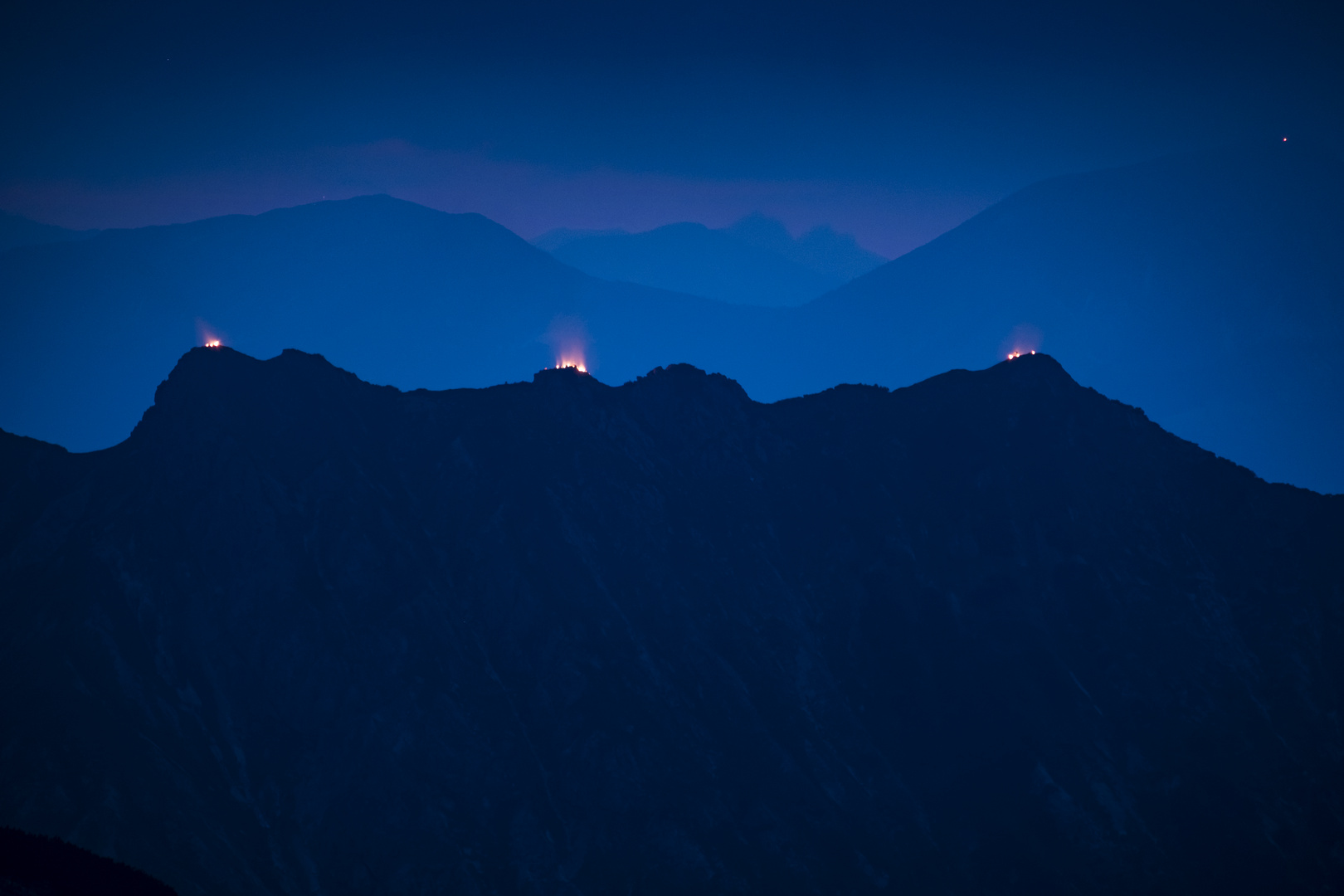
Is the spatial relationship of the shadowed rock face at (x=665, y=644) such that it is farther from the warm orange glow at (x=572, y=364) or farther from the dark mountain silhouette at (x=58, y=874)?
the dark mountain silhouette at (x=58, y=874)

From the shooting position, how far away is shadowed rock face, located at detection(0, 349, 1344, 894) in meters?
71.4

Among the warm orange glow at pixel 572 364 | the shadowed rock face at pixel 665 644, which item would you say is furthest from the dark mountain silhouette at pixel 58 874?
the warm orange glow at pixel 572 364

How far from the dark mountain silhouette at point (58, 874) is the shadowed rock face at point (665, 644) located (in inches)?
698

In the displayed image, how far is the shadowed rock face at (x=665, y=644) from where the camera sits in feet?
234

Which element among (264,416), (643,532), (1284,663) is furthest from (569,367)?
(1284,663)

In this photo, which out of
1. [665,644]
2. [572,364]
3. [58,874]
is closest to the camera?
[58,874]

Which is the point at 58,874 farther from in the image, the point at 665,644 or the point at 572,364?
the point at 572,364

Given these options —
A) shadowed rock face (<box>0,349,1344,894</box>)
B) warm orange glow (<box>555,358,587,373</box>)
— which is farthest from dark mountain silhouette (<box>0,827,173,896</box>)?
warm orange glow (<box>555,358,587,373</box>)

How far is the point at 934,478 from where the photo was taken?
3954 inches

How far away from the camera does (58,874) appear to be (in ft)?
139

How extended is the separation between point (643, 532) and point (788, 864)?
3314 cm

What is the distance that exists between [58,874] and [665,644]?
5110 centimetres

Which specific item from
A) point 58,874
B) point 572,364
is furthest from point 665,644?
point 58,874

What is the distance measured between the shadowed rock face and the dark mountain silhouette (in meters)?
17.7
